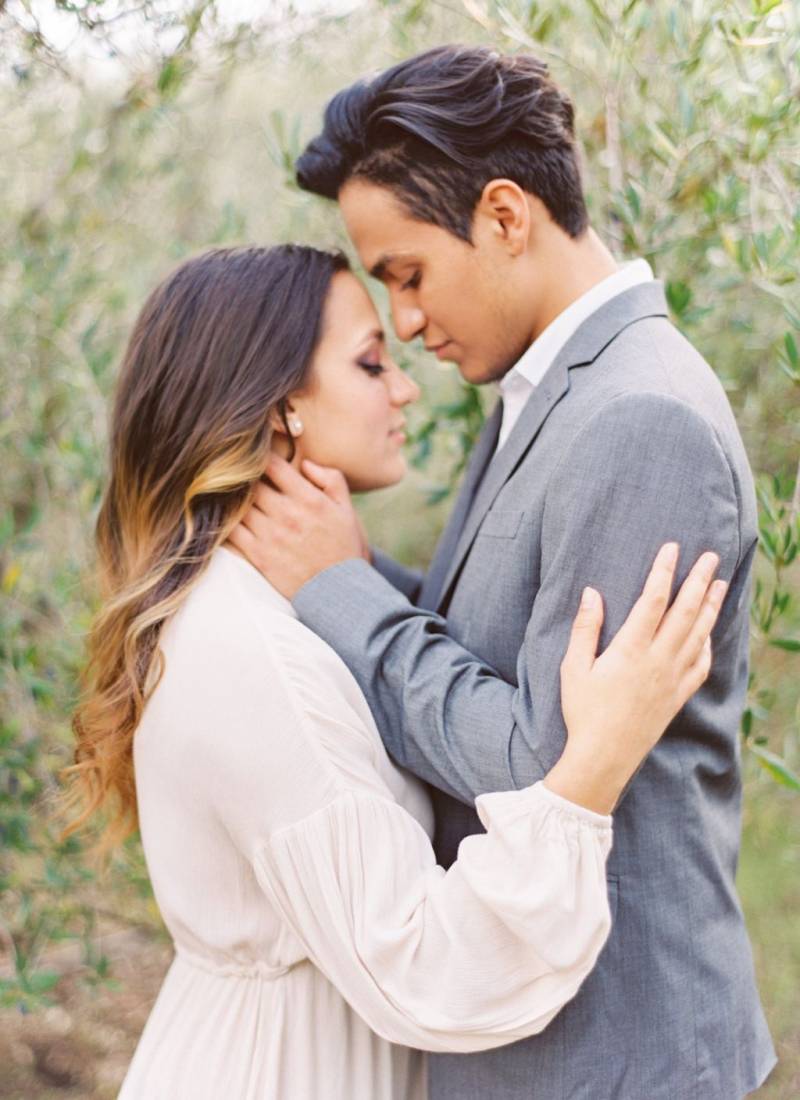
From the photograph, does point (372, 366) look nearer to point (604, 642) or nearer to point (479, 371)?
point (479, 371)

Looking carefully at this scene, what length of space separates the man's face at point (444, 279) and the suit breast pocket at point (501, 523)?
394mm

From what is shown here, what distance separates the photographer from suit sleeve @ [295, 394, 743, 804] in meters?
1.50

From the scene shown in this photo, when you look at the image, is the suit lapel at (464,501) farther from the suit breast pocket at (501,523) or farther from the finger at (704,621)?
the finger at (704,621)

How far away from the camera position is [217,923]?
1831 mm

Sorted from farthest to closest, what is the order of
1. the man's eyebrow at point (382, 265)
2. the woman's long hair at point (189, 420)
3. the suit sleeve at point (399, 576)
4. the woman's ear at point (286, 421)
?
the suit sleeve at point (399, 576) → the man's eyebrow at point (382, 265) → the woman's ear at point (286, 421) → the woman's long hair at point (189, 420)

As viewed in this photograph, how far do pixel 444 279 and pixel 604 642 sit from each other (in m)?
0.87

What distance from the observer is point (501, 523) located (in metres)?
1.83

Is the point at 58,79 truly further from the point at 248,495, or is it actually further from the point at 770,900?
the point at 770,900

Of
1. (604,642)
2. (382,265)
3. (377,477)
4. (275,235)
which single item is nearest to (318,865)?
(604,642)

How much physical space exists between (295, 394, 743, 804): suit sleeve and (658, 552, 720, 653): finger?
3cm

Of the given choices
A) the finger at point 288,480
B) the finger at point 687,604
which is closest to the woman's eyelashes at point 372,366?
the finger at point 288,480

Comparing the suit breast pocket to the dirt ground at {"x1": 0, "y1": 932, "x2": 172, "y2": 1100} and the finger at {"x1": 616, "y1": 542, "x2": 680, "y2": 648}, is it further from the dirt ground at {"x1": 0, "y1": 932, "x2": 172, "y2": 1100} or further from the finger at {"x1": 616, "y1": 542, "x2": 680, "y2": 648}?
the dirt ground at {"x1": 0, "y1": 932, "x2": 172, "y2": 1100}

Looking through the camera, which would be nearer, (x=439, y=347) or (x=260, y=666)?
(x=260, y=666)

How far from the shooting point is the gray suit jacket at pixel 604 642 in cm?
153
